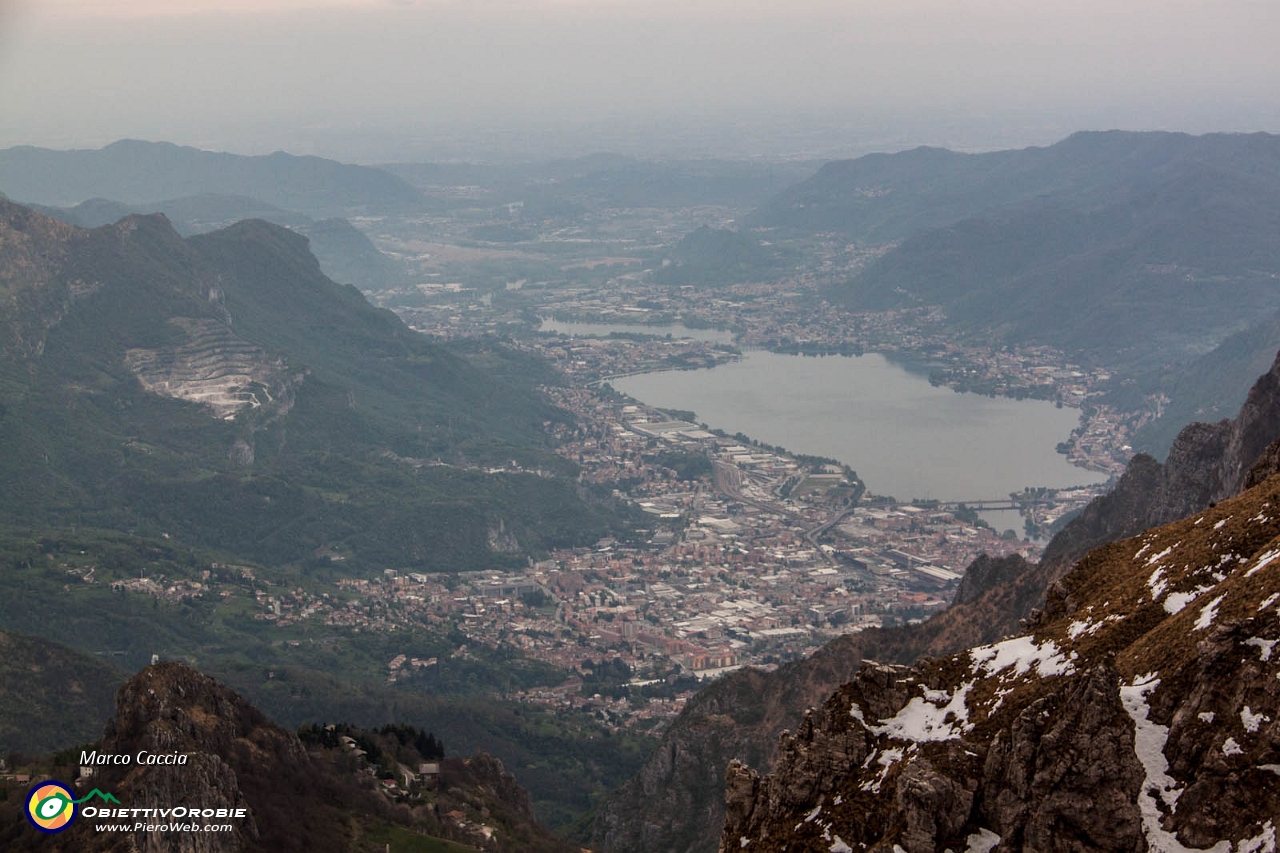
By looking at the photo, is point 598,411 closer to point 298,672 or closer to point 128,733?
point 298,672

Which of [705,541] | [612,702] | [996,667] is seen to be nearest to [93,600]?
[612,702]

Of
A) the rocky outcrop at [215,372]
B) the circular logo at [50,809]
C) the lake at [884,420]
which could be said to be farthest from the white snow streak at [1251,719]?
the rocky outcrop at [215,372]

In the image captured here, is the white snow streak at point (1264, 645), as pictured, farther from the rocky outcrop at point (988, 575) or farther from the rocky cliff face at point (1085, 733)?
the rocky outcrop at point (988, 575)

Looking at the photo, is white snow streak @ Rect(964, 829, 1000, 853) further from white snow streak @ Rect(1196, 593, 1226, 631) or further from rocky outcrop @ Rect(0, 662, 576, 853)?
rocky outcrop @ Rect(0, 662, 576, 853)

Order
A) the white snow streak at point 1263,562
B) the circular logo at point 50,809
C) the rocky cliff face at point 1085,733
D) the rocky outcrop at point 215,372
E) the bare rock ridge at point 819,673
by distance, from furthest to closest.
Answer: the rocky outcrop at point 215,372 → the bare rock ridge at point 819,673 → the circular logo at point 50,809 → the white snow streak at point 1263,562 → the rocky cliff face at point 1085,733

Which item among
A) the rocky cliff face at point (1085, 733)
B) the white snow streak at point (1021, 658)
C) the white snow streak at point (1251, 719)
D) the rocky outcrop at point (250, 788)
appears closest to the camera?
the white snow streak at point (1251, 719)

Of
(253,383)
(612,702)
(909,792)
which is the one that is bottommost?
(612,702)

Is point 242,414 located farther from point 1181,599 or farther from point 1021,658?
point 1181,599
